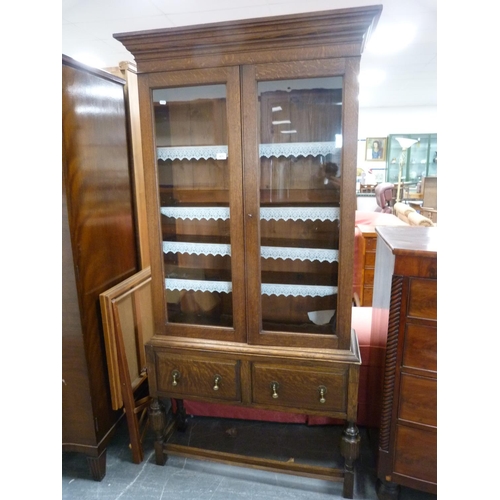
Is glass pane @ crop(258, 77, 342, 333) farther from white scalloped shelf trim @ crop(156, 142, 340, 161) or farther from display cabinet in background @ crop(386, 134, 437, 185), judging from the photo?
display cabinet in background @ crop(386, 134, 437, 185)

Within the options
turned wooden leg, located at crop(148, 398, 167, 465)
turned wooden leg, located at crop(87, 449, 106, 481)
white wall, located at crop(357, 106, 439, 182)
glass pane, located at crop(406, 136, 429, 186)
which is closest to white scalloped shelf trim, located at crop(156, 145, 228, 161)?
turned wooden leg, located at crop(148, 398, 167, 465)

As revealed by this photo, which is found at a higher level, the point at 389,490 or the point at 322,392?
the point at 322,392

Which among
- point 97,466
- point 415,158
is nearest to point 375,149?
point 415,158

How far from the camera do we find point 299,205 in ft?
4.72

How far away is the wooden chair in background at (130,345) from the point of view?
1.53 m

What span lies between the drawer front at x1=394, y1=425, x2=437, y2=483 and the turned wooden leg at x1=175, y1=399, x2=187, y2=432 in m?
1.07

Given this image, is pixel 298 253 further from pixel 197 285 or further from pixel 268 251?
pixel 197 285

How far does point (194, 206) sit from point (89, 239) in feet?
1.54

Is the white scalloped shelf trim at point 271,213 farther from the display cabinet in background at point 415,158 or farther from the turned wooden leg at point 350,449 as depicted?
the display cabinet in background at point 415,158
